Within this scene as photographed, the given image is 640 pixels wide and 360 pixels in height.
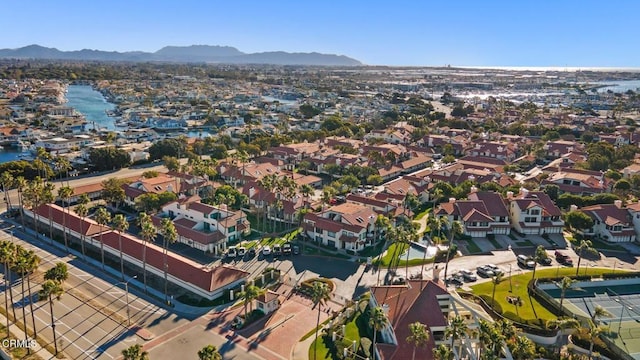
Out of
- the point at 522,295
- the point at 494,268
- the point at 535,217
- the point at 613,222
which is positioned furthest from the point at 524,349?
the point at 613,222

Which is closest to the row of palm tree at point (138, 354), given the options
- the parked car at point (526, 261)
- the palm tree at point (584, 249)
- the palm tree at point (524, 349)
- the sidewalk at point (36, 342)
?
the sidewalk at point (36, 342)

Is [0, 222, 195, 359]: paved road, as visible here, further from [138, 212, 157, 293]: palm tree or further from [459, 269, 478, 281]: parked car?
[459, 269, 478, 281]: parked car

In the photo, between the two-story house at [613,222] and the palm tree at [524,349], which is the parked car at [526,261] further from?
the palm tree at [524,349]

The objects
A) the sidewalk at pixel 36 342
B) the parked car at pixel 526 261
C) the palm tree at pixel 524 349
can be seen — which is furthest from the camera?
the parked car at pixel 526 261

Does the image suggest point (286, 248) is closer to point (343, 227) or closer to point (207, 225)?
point (343, 227)

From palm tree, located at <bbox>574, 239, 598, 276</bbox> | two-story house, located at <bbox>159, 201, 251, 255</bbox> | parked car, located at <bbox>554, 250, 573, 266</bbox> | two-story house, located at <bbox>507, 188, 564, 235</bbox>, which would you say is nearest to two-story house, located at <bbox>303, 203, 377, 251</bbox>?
two-story house, located at <bbox>159, 201, 251, 255</bbox>

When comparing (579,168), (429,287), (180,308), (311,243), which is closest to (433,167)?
(579,168)
